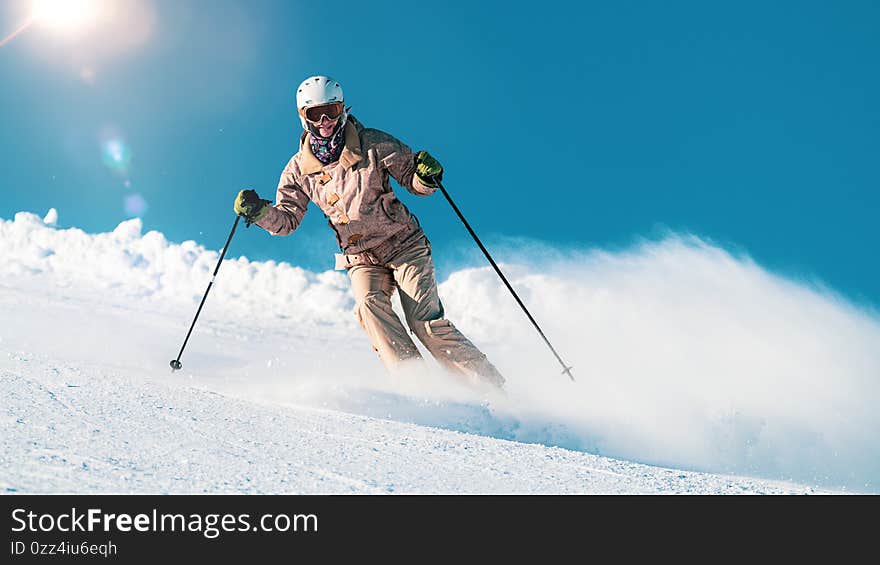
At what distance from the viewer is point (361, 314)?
6.02 meters

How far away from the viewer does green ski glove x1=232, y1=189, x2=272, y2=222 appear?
5.86 meters

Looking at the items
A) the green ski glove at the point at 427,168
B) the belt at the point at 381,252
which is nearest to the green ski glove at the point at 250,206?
the belt at the point at 381,252

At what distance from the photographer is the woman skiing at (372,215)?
18.8 feet

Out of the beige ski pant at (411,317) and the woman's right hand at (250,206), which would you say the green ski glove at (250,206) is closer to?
the woman's right hand at (250,206)

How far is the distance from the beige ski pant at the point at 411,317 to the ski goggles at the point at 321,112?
4.74ft

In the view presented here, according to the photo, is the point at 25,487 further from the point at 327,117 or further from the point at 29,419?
the point at 327,117

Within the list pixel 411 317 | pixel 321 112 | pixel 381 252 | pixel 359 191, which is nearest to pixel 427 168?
pixel 359 191

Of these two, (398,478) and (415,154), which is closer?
(398,478)
